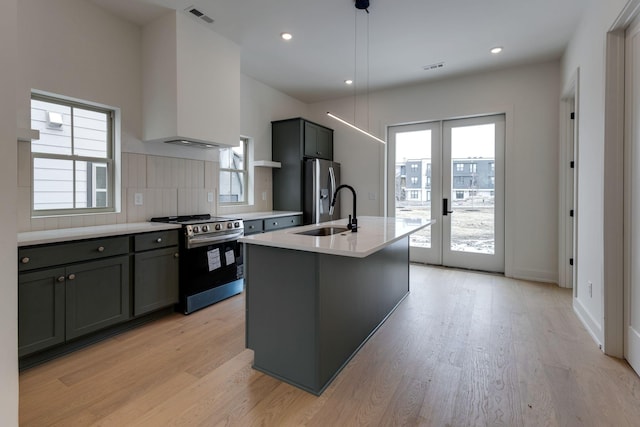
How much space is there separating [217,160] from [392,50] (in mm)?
2552

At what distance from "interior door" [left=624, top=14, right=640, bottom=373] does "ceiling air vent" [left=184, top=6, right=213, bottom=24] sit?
11.1ft

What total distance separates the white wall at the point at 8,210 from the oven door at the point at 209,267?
1.66 meters

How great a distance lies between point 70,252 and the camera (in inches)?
86.1

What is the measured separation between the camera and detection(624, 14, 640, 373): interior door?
6.53ft

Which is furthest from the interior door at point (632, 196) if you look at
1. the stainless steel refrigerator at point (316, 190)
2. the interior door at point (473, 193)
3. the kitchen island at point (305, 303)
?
the stainless steel refrigerator at point (316, 190)

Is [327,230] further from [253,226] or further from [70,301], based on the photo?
[70,301]

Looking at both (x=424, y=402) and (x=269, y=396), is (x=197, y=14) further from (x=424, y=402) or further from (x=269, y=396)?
(x=424, y=402)

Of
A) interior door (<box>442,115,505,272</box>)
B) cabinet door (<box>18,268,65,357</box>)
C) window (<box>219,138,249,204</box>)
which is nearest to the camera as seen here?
cabinet door (<box>18,268,65,357</box>)

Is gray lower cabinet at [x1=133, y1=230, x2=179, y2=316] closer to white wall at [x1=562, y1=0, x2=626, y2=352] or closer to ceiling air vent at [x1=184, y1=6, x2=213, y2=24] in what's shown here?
ceiling air vent at [x1=184, y1=6, x2=213, y2=24]

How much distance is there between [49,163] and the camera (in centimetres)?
261

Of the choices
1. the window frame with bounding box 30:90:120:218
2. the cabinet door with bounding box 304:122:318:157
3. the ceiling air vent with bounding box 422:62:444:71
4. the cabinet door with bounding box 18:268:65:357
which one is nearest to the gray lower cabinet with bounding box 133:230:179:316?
the cabinet door with bounding box 18:268:65:357

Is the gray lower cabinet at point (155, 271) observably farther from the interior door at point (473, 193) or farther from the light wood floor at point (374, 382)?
the interior door at point (473, 193)

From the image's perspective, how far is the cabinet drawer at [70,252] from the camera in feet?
6.50

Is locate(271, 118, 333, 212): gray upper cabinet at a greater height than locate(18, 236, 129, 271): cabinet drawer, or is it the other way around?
locate(271, 118, 333, 212): gray upper cabinet
